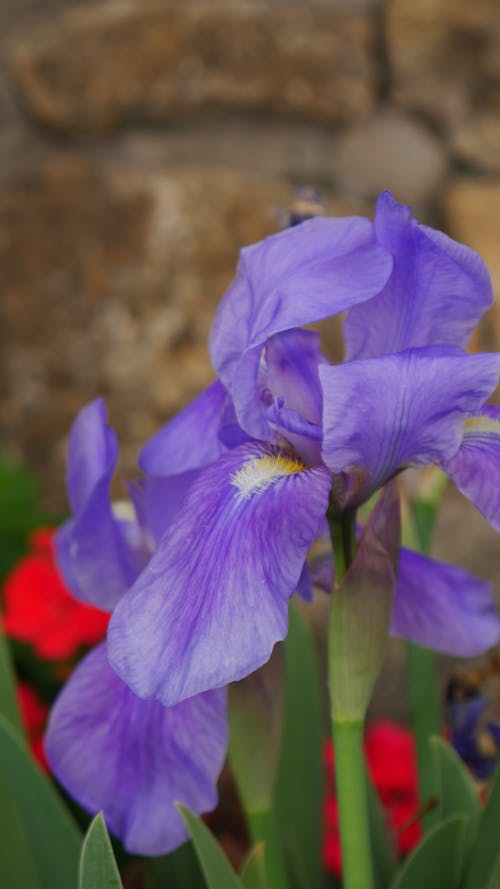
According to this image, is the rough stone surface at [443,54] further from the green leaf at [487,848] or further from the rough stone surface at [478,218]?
the green leaf at [487,848]

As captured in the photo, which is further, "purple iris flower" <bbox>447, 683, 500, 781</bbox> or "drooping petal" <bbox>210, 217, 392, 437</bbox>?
"purple iris flower" <bbox>447, 683, 500, 781</bbox>

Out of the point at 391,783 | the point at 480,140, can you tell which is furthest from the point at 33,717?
the point at 480,140

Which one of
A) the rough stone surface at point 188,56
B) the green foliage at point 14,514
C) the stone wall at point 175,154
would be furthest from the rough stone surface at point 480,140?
the green foliage at point 14,514

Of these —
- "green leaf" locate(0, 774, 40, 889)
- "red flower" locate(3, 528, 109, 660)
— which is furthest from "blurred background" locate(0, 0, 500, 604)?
"green leaf" locate(0, 774, 40, 889)

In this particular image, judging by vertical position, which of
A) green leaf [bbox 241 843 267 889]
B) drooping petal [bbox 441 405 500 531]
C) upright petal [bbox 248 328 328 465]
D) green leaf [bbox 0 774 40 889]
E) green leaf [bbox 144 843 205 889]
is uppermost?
upright petal [bbox 248 328 328 465]

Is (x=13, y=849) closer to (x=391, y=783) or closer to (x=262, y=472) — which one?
(x=262, y=472)

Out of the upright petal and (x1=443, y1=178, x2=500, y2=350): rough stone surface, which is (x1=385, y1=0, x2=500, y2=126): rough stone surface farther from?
the upright petal
